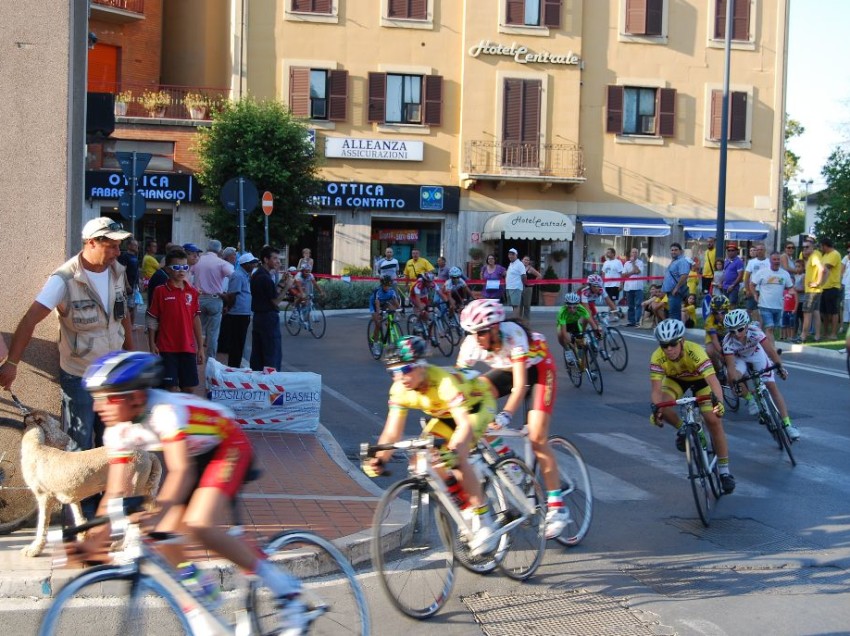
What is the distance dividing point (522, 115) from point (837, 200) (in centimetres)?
1449

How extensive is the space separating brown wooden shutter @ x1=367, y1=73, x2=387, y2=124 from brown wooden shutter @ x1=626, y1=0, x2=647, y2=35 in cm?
873

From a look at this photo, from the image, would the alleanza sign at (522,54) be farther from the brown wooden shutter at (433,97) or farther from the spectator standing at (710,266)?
the spectator standing at (710,266)

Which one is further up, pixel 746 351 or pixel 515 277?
pixel 515 277

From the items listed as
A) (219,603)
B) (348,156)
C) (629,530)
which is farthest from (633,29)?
(219,603)

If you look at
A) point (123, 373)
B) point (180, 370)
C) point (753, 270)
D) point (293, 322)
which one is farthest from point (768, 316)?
point (123, 373)

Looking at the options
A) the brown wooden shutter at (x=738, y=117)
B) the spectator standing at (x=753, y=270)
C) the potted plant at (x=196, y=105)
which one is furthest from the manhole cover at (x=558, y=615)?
the brown wooden shutter at (x=738, y=117)

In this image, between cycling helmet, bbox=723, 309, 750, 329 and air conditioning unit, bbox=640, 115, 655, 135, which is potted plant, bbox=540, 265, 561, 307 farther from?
cycling helmet, bbox=723, 309, 750, 329

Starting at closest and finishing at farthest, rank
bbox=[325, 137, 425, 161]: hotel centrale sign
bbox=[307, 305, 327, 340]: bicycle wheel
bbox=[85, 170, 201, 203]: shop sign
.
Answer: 1. bbox=[307, 305, 327, 340]: bicycle wheel
2. bbox=[85, 170, 201, 203]: shop sign
3. bbox=[325, 137, 425, 161]: hotel centrale sign

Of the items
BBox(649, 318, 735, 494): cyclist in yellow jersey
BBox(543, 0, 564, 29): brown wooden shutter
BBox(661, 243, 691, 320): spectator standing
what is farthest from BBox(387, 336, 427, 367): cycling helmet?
BBox(543, 0, 564, 29): brown wooden shutter

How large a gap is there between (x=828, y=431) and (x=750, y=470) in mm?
2509

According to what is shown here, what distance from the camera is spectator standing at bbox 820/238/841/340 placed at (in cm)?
2045

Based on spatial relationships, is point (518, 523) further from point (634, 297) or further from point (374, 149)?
point (374, 149)

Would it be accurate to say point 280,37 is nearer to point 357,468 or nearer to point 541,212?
point 541,212

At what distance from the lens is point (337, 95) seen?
35000 mm
